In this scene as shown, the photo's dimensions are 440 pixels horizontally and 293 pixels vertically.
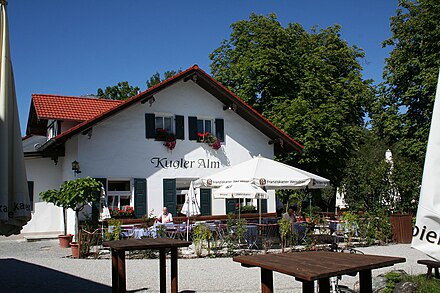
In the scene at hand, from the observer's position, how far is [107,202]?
17234 millimetres

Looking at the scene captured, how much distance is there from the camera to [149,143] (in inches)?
711

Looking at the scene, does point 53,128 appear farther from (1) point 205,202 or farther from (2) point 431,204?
(2) point 431,204

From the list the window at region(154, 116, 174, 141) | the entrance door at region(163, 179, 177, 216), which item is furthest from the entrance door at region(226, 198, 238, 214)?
the window at region(154, 116, 174, 141)

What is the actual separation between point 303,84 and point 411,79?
5.60m

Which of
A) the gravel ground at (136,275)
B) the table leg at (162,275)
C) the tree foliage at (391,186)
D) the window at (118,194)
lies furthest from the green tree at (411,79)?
the table leg at (162,275)

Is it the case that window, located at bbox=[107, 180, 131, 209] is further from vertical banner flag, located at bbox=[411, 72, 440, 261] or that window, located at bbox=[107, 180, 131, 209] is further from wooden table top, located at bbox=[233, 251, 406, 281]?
vertical banner flag, located at bbox=[411, 72, 440, 261]

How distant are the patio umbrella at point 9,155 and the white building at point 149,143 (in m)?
11.7

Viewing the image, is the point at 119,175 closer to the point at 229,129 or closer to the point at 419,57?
the point at 229,129

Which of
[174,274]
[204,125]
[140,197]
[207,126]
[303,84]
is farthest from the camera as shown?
[303,84]

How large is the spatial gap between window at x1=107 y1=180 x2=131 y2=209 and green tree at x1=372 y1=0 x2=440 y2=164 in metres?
12.8

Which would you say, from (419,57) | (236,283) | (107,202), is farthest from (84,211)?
(419,57)

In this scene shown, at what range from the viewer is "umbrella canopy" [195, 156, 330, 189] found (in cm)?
1362

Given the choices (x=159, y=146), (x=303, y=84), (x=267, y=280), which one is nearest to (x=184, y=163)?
(x=159, y=146)

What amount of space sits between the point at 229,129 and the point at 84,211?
655 cm
